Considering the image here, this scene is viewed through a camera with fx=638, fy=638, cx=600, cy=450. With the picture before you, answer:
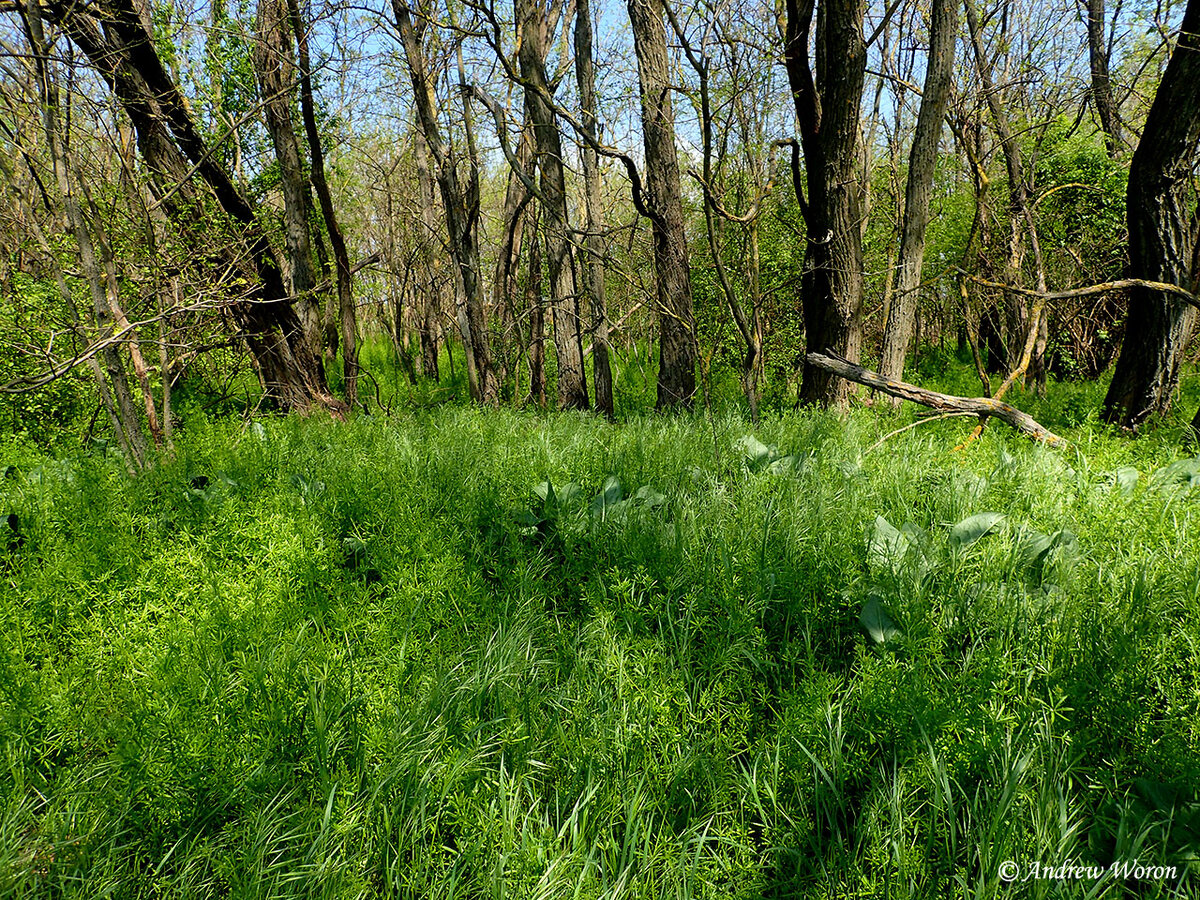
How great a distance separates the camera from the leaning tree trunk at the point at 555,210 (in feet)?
23.8

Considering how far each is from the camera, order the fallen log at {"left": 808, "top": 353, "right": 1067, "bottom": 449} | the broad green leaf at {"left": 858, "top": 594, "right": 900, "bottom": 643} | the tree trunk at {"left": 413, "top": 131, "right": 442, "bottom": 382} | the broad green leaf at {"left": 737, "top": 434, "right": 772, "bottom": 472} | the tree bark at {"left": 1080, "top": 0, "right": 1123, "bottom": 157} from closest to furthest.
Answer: the broad green leaf at {"left": 858, "top": 594, "right": 900, "bottom": 643}
the broad green leaf at {"left": 737, "top": 434, "right": 772, "bottom": 472}
the fallen log at {"left": 808, "top": 353, "right": 1067, "bottom": 449}
the tree bark at {"left": 1080, "top": 0, "right": 1123, "bottom": 157}
the tree trunk at {"left": 413, "top": 131, "right": 442, "bottom": 382}

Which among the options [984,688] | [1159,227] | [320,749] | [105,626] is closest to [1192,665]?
[984,688]

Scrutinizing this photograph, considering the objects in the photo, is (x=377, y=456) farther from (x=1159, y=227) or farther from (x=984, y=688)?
(x=1159, y=227)

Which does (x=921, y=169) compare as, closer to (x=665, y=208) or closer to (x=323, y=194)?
(x=665, y=208)

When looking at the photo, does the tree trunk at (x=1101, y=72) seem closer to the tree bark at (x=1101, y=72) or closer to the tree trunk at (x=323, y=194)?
the tree bark at (x=1101, y=72)

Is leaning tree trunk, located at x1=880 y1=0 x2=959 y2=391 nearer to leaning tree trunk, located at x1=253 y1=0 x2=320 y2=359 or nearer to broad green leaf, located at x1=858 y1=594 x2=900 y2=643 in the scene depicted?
broad green leaf, located at x1=858 y1=594 x2=900 y2=643

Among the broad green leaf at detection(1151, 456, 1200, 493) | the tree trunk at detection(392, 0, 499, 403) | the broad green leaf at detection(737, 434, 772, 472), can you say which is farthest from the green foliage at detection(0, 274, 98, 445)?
the broad green leaf at detection(1151, 456, 1200, 493)

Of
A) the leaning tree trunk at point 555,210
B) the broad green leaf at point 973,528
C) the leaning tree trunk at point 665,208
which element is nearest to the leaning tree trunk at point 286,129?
the leaning tree trunk at point 555,210

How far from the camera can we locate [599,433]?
17.7ft

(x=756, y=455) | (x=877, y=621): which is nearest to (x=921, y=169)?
(x=756, y=455)

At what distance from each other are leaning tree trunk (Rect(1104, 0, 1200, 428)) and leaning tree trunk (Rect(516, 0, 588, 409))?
5063mm

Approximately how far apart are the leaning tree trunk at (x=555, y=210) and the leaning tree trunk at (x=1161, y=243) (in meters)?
5.06

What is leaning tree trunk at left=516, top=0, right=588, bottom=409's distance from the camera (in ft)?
23.8

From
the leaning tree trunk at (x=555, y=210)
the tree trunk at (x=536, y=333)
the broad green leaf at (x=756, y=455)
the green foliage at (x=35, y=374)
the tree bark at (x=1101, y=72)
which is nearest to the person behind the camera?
the broad green leaf at (x=756, y=455)
